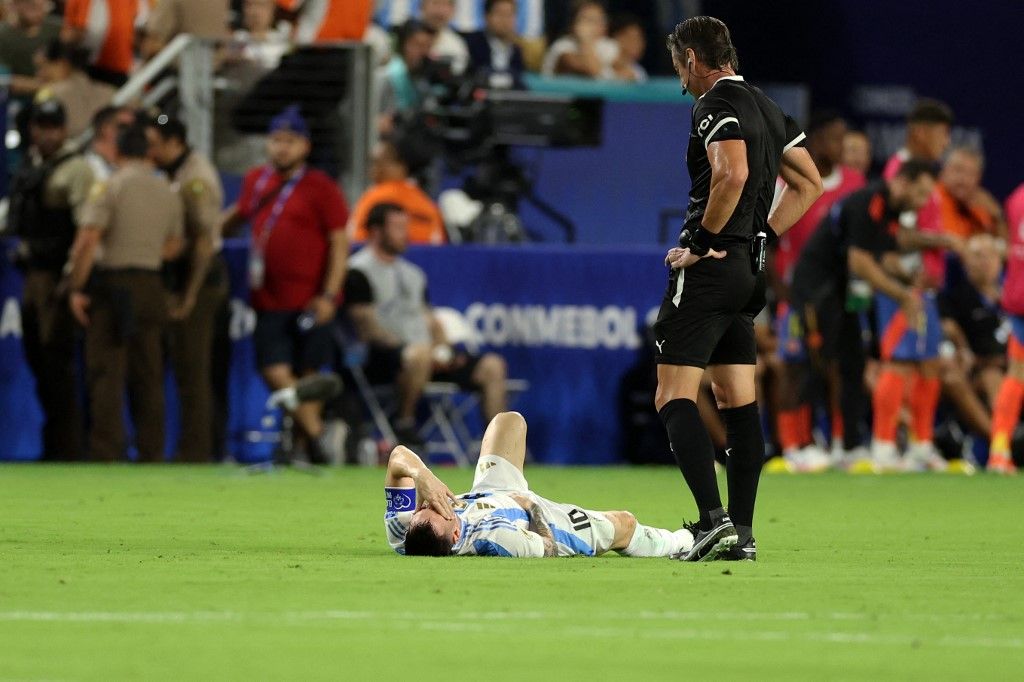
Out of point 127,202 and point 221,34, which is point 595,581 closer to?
point 127,202

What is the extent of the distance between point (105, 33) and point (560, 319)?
14.8 feet

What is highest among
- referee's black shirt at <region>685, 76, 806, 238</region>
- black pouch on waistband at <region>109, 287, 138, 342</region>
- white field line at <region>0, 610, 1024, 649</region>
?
referee's black shirt at <region>685, 76, 806, 238</region>

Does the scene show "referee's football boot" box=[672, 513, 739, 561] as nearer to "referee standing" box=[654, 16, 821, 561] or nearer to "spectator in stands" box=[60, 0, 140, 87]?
"referee standing" box=[654, 16, 821, 561]

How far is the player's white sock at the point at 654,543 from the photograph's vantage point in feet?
29.3

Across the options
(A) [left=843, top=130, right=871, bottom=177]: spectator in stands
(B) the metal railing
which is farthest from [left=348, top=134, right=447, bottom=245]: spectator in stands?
(A) [left=843, top=130, right=871, bottom=177]: spectator in stands

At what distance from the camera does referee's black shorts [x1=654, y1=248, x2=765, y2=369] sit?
873cm

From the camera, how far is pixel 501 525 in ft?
28.3

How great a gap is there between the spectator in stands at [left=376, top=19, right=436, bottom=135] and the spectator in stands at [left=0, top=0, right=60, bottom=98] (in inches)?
112

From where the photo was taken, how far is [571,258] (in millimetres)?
18016

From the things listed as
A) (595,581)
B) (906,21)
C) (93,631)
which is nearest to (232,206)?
(906,21)

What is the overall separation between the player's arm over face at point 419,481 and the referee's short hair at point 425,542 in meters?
0.08

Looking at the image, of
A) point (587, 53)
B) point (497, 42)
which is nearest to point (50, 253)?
point (497, 42)

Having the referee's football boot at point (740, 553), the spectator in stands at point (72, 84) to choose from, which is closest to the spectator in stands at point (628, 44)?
the spectator in stands at point (72, 84)

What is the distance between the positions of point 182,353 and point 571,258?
321cm
